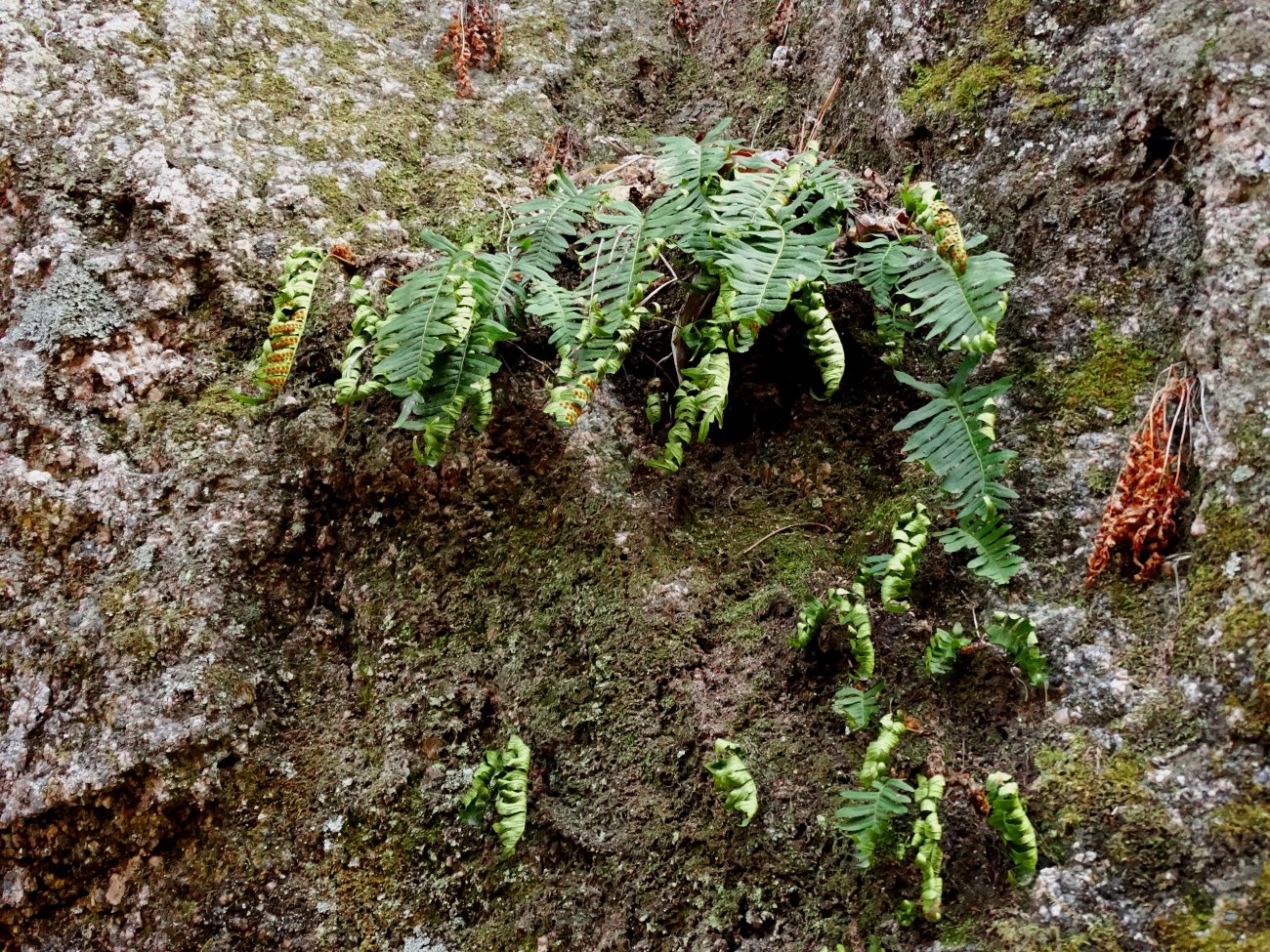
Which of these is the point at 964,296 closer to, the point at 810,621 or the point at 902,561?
the point at 902,561

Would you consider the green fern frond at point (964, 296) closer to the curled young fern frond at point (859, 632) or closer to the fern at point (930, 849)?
the curled young fern frond at point (859, 632)

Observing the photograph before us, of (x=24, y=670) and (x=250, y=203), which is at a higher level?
(x=250, y=203)

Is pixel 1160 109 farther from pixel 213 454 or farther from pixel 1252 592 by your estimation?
pixel 213 454

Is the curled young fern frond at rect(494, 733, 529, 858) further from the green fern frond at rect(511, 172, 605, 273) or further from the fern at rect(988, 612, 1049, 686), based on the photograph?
the green fern frond at rect(511, 172, 605, 273)

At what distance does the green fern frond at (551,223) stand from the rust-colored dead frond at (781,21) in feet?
5.11

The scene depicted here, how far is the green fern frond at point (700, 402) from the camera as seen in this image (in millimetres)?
2301

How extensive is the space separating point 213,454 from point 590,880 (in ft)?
5.71

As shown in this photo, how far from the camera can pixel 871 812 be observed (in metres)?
1.92

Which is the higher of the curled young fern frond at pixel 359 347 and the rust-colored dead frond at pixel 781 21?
the rust-colored dead frond at pixel 781 21

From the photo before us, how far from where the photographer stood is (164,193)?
288 centimetres

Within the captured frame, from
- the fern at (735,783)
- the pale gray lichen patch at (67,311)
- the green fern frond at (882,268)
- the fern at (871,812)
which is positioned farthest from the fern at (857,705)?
the pale gray lichen patch at (67,311)

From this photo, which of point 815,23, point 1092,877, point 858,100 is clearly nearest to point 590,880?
point 1092,877

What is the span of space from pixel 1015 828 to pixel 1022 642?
1.42 ft

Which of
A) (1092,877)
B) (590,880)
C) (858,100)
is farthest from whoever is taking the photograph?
(858,100)
